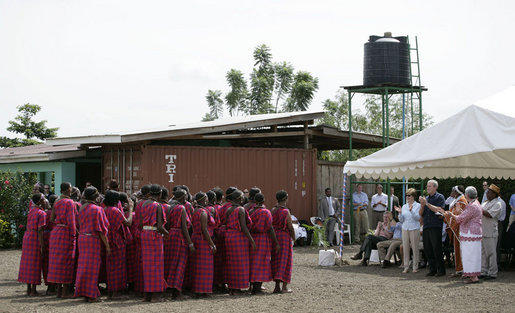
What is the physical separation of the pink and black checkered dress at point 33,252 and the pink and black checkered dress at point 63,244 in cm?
53

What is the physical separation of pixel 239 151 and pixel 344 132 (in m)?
3.71

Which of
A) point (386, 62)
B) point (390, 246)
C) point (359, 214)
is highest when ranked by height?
point (386, 62)

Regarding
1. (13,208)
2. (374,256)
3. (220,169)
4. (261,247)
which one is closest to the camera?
(261,247)

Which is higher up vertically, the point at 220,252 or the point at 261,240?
the point at 261,240

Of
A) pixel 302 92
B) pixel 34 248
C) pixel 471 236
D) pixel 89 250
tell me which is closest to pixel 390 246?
pixel 471 236

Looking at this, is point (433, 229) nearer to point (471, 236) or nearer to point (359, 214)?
point (471, 236)

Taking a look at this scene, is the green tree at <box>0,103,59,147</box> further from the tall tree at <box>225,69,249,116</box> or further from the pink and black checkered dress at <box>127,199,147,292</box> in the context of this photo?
the pink and black checkered dress at <box>127,199,147,292</box>

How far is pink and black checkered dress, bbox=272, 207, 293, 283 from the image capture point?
35.8 feet

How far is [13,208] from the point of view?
19.1 m

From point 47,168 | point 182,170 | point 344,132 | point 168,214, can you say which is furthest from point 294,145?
point 168,214

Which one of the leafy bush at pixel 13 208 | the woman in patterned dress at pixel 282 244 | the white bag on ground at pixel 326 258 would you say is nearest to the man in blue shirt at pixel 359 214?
the white bag on ground at pixel 326 258

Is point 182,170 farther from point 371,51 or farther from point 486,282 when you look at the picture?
point 486,282

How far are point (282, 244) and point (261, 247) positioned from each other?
372 mm

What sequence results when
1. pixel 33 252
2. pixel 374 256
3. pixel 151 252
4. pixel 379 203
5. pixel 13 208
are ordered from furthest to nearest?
pixel 379 203, pixel 13 208, pixel 374 256, pixel 33 252, pixel 151 252
